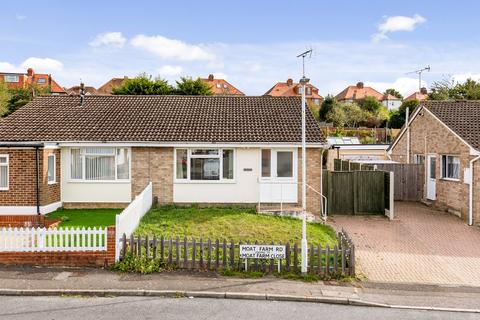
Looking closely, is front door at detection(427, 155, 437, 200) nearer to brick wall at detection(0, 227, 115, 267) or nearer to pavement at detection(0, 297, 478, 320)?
pavement at detection(0, 297, 478, 320)

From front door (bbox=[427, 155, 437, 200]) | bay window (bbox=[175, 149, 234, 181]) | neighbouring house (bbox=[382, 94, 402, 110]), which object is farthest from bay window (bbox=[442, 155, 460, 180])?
neighbouring house (bbox=[382, 94, 402, 110])

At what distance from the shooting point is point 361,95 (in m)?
89.2

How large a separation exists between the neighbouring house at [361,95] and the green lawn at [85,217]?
7414 centimetres

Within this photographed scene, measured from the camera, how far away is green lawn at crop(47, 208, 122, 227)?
14.3 m

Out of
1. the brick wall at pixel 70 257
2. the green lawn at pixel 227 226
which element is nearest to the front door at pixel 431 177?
the green lawn at pixel 227 226

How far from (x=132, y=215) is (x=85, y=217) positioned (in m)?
3.82

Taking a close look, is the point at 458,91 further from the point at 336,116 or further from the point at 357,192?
the point at 357,192

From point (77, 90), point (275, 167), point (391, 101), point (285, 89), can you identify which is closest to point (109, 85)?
point (77, 90)

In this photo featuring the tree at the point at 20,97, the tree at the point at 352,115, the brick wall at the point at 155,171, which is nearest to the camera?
the brick wall at the point at 155,171

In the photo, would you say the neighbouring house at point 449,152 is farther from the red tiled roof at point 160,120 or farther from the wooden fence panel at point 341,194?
the red tiled roof at point 160,120

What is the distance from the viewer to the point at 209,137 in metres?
17.3

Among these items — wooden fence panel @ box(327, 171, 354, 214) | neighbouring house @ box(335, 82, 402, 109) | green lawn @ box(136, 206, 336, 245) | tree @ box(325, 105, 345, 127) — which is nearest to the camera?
green lawn @ box(136, 206, 336, 245)

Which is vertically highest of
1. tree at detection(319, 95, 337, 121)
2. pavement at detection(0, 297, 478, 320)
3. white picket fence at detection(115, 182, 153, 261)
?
tree at detection(319, 95, 337, 121)

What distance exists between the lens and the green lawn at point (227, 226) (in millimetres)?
12953
